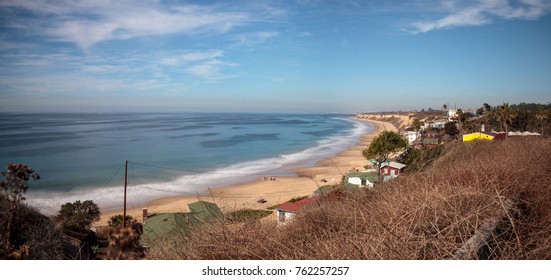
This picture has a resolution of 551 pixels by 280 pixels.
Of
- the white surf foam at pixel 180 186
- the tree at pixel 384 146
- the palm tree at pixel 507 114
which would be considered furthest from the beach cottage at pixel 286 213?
the palm tree at pixel 507 114

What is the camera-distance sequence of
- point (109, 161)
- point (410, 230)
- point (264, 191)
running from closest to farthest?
point (410, 230) < point (109, 161) < point (264, 191)

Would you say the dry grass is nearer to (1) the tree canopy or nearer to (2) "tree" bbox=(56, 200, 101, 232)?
(2) "tree" bbox=(56, 200, 101, 232)

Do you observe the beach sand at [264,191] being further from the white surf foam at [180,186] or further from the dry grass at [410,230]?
the dry grass at [410,230]

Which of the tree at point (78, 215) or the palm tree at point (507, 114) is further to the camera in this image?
the palm tree at point (507, 114)

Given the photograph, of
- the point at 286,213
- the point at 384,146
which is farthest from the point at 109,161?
the point at 384,146

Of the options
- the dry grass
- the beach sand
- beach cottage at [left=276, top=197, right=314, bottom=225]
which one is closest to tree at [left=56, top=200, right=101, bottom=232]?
the beach sand

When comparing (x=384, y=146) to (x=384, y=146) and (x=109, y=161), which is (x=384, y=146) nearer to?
(x=384, y=146)
